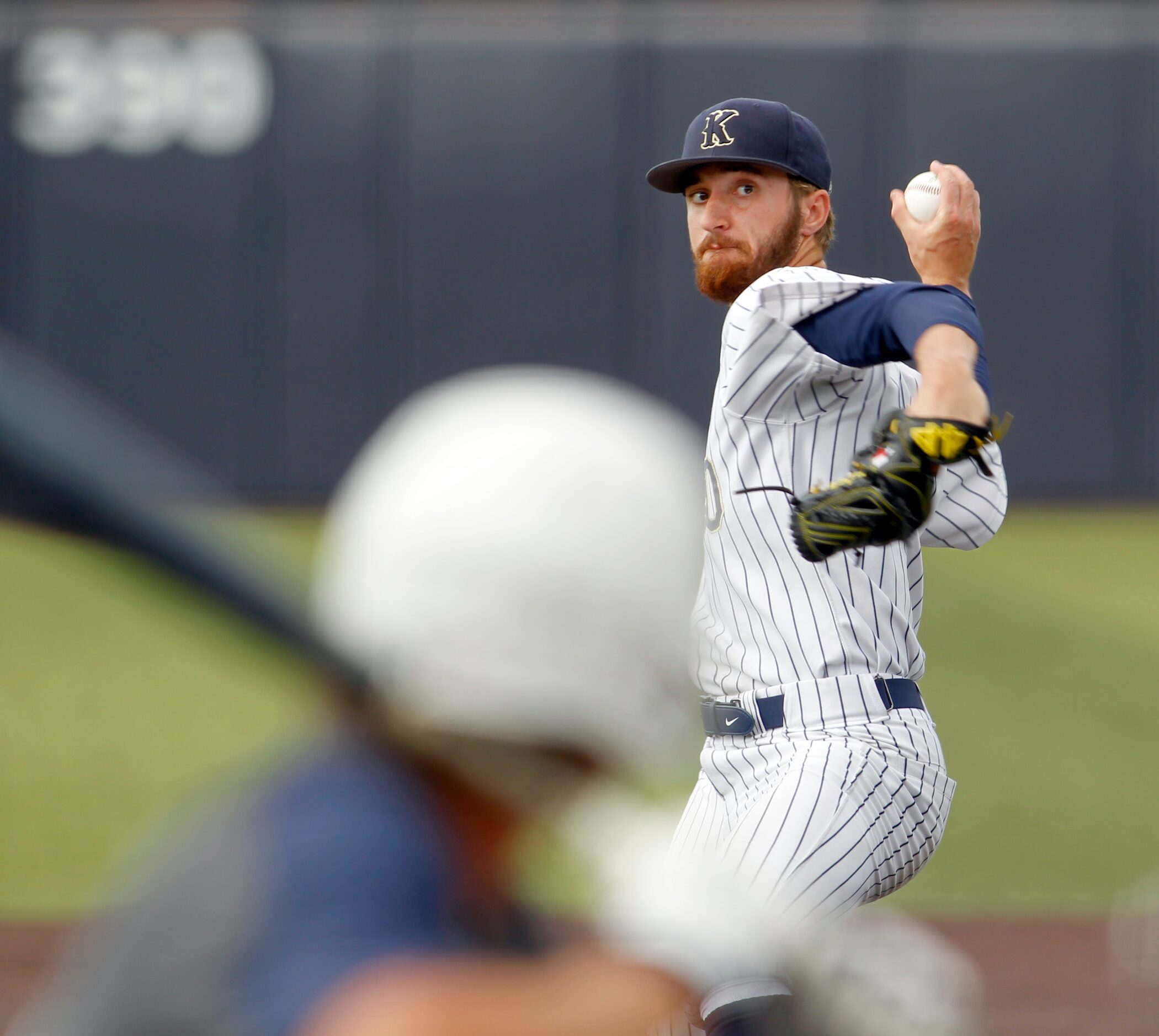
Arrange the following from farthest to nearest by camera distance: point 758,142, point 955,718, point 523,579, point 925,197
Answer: point 955,718, point 758,142, point 925,197, point 523,579

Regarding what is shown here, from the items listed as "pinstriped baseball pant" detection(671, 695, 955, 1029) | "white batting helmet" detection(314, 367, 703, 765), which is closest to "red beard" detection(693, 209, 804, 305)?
"pinstriped baseball pant" detection(671, 695, 955, 1029)

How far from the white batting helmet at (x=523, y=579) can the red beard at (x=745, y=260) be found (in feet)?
5.53

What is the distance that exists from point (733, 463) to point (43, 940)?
348 centimetres

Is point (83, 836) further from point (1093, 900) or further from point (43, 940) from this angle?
point (1093, 900)

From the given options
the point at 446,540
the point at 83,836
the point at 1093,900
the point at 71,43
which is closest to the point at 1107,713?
the point at 1093,900

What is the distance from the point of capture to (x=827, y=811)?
95.6 inches

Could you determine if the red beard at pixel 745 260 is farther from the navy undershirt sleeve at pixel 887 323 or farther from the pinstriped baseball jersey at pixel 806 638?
the navy undershirt sleeve at pixel 887 323

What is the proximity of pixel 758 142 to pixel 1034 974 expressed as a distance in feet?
10.4

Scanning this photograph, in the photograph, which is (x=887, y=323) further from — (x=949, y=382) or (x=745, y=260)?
(x=745, y=260)

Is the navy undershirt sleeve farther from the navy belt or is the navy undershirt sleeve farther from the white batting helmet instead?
the white batting helmet

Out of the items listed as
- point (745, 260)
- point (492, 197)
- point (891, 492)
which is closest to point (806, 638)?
point (891, 492)

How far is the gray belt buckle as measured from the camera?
8.54 feet

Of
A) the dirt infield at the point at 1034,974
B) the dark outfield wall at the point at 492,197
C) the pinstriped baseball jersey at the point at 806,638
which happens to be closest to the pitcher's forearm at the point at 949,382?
the pinstriped baseball jersey at the point at 806,638

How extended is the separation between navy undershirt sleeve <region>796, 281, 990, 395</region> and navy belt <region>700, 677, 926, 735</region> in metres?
0.54
